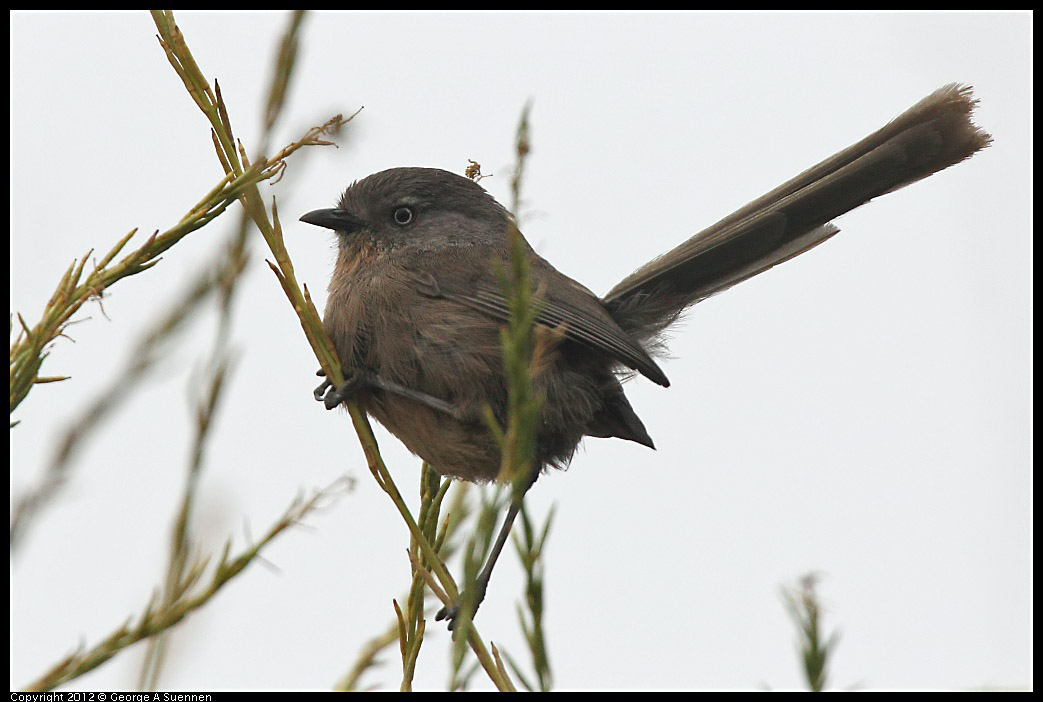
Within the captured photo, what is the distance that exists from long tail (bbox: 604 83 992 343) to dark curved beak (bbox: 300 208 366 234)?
1303 mm

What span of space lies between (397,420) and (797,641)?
281 cm

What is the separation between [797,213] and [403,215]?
6.01ft

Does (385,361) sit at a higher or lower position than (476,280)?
lower

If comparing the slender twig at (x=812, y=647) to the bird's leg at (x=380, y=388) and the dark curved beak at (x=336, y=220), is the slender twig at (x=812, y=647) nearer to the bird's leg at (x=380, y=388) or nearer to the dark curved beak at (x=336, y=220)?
the bird's leg at (x=380, y=388)

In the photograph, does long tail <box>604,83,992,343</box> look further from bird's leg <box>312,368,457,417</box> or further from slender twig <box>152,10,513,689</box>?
slender twig <box>152,10,513,689</box>

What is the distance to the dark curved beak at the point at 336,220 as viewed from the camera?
450 cm

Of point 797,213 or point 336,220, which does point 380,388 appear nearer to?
point 336,220

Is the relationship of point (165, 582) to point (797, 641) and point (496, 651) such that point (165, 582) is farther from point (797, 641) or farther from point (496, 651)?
point (797, 641)

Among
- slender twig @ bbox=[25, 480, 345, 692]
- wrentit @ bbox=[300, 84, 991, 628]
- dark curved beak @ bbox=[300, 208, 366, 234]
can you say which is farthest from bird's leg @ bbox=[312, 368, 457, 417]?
slender twig @ bbox=[25, 480, 345, 692]

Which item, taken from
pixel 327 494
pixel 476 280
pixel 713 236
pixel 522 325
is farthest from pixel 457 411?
pixel 522 325

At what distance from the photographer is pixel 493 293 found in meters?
4.19

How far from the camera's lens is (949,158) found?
414 cm

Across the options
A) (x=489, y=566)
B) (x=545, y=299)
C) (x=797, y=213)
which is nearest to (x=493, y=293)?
(x=545, y=299)

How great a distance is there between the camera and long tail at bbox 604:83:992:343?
412 centimetres
